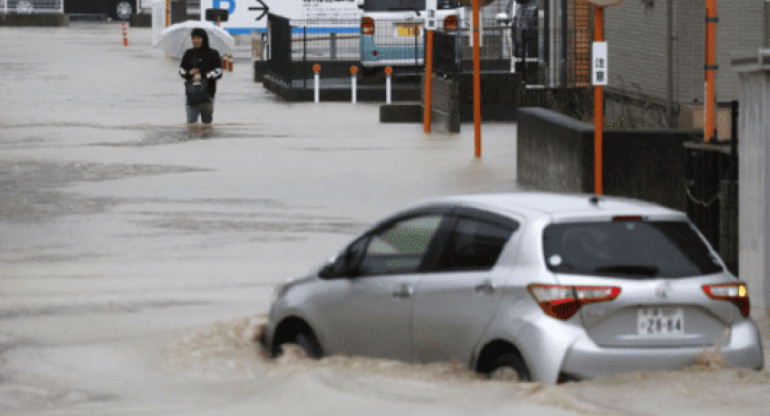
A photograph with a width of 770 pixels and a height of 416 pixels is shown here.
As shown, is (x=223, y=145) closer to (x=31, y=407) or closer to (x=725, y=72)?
(x=725, y=72)

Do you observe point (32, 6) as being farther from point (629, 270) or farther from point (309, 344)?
point (629, 270)

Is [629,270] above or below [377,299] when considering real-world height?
above

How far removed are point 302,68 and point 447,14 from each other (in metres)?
4.77

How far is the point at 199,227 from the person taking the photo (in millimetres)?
17938

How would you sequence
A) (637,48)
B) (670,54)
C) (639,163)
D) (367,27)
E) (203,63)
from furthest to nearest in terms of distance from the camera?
(367,27)
(203,63)
(637,48)
(670,54)
(639,163)

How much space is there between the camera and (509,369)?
866cm

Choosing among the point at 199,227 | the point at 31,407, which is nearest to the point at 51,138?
the point at 199,227

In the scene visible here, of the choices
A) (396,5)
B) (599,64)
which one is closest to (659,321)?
(599,64)

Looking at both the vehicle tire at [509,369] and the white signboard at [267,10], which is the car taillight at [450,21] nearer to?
the white signboard at [267,10]

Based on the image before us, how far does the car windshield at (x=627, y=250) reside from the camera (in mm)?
8609

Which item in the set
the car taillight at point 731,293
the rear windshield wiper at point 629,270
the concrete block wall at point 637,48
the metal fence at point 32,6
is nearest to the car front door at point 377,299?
the rear windshield wiper at point 629,270

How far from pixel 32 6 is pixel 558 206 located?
76.3 metres

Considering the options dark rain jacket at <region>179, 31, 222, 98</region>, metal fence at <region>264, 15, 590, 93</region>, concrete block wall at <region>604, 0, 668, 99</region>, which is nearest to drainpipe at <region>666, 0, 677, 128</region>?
concrete block wall at <region>604, 0, 668, 99</region>

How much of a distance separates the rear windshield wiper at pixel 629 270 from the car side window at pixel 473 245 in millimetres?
552
